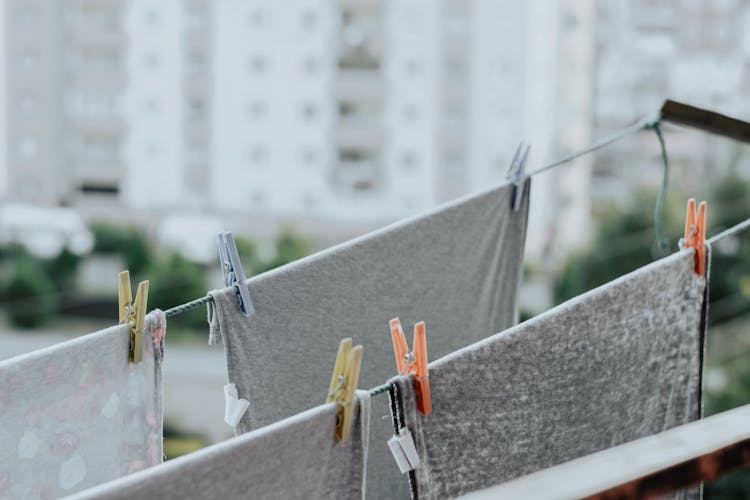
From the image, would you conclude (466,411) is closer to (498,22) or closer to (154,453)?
(154,453)

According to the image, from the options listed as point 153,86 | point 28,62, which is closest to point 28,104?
point 28,62

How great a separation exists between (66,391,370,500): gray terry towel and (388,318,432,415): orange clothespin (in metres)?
0.03

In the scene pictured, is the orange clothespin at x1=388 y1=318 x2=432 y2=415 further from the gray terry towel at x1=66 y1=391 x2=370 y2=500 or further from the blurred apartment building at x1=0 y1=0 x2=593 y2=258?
the blurred apartment building at x1=0 y1=0 x2=593 y2=258

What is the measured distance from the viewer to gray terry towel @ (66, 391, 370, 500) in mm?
393

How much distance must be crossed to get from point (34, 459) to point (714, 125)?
1.82ft

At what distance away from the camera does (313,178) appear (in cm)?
1344

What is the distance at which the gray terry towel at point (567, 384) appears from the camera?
1.72ft

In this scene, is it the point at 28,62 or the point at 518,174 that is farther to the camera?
the point at 28,62

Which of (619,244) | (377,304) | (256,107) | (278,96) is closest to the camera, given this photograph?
(377,304)

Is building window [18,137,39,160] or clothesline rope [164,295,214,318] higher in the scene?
clothesline rope [164,295,214,318]

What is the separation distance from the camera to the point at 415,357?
0.49m

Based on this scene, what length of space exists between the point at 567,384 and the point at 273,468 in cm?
23

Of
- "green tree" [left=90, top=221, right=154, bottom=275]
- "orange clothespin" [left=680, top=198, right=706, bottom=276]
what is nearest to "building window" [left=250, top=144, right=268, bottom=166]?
"green tree" [left=90, top=221, right=154, bottom=275]

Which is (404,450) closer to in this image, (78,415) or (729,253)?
(78,415)
